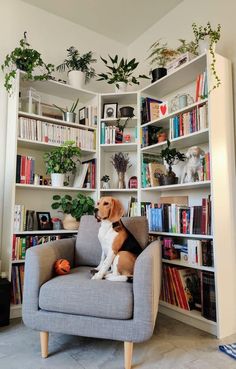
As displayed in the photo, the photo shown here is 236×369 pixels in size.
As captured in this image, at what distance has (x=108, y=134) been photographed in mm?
2689

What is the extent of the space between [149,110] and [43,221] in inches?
57.6

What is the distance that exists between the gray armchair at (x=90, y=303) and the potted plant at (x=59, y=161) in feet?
2.98

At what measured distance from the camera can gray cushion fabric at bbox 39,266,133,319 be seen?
1.36m

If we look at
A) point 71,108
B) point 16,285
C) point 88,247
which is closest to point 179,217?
point 88,247

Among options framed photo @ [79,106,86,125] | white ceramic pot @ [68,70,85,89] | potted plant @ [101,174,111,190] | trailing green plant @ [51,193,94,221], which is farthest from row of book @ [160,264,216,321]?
white ceramic pot @ [68,70,85,89]

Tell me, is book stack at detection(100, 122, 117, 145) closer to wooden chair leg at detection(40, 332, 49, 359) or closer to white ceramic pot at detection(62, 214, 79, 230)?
white ceramic pot at detection(62, 214, 79, 230)

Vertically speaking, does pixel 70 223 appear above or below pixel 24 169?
below

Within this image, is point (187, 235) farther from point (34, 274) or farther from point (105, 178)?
point (34, 274)

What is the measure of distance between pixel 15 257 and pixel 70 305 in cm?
94

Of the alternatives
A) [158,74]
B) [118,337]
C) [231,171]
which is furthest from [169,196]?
[118,337]

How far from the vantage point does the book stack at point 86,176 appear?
2.61m

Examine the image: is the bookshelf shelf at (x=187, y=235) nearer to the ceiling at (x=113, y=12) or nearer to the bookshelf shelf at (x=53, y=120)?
the bookshelf shelf at (x=53, y=120)

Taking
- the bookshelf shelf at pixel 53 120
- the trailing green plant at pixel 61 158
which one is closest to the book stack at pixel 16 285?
the trailing green plant at pixel 61 158

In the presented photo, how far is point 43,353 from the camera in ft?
4.91
